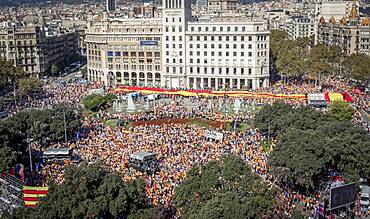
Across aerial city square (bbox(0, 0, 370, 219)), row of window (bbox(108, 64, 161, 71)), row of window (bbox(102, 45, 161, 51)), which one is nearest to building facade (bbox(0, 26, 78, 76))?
aerial city square (bbox(0, 0, 370, 219))

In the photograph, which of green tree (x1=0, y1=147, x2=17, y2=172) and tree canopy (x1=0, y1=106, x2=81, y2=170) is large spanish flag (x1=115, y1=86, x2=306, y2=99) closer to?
tree canopy (x1=0, y1=106, x2=81, y2=170)

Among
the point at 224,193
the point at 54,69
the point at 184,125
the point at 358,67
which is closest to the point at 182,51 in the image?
the point at 358,67

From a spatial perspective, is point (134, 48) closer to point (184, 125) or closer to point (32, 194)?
point (184, 125)

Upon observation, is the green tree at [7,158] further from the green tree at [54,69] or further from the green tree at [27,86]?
the green tree at [54,69]

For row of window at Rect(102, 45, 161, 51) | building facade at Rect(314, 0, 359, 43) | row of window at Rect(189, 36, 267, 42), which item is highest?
building facade at Rect(314, 0, 359, 43)

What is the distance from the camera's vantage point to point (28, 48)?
12612 cm

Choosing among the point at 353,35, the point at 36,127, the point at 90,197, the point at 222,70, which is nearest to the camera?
the point at 90,197

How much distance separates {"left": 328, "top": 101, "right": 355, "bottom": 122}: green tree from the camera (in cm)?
6762

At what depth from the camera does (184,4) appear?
110688mm

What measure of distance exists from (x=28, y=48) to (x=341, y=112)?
278ft

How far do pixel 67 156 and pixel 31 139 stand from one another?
6219 mm

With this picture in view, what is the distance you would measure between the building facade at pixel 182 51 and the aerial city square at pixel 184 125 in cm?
24

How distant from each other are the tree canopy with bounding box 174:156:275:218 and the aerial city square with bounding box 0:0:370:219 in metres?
0.10

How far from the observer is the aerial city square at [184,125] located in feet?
125
